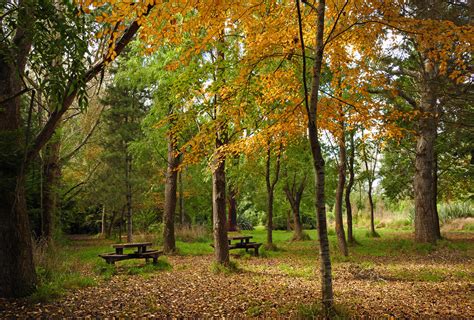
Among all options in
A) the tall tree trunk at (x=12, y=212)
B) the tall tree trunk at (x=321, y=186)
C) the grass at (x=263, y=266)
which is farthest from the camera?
the grass at (x=263, y=266)

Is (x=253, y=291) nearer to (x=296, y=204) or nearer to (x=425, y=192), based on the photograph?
(x=425, y=192)

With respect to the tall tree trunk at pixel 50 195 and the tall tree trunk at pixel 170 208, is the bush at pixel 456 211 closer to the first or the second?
the tall tree trunk at pixel 170 208

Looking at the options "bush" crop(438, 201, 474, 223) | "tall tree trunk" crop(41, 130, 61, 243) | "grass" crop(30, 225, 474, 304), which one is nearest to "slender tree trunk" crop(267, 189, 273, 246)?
"grass" crop(30, 225, 474, 304)

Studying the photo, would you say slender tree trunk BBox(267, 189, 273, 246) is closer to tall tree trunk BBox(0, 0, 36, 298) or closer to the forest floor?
the forest floor

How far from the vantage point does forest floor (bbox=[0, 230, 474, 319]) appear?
16.3ft

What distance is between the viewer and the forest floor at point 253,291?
4.96 metres

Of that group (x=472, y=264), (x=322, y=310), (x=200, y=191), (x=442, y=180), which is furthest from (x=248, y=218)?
(x=322, y=310)

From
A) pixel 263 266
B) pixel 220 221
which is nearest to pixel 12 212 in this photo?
pixel 220 221

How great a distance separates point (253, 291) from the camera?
6.31 meters

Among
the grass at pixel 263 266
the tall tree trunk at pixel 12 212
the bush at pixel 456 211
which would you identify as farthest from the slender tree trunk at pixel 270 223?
the bush at pixel 456 211

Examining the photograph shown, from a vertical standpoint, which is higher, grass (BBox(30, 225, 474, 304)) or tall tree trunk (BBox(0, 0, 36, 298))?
tall tree trunk (BBox(0, 0, 36, 298))

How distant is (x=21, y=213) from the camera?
19.4ft

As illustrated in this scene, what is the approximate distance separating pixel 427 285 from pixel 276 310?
367 centimetres

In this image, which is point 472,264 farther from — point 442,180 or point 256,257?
point 442,180
